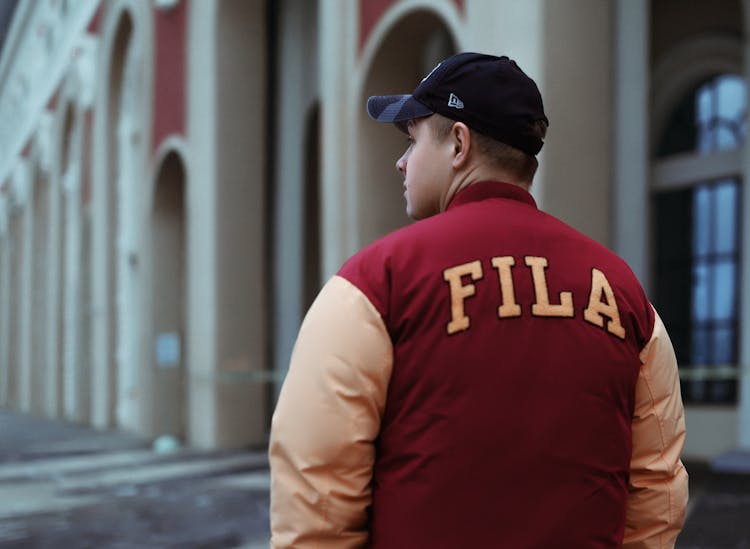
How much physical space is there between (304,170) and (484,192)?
12.1 metres

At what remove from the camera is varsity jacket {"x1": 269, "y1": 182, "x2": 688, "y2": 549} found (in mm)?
1349

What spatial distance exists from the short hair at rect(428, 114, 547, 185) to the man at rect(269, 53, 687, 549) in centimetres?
3

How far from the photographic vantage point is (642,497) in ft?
5.24

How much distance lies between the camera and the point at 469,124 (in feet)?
4.91

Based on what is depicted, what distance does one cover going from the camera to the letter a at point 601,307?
1.44m

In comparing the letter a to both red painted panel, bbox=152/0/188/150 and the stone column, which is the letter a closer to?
the stone column

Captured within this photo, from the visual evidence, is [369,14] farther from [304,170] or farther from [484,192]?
[484,192]

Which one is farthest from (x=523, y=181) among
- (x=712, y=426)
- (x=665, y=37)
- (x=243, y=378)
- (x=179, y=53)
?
(x=179, y=53)

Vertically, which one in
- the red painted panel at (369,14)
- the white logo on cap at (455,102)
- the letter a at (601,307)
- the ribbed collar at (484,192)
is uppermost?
the red painted panel at (369,14)

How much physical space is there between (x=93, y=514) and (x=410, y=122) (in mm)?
6708

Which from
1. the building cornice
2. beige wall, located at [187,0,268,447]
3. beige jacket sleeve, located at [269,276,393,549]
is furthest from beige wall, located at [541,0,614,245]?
the building cornice

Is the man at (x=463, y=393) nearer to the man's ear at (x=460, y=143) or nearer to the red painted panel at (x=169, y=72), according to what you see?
the man's ear at (x=460, y=143)

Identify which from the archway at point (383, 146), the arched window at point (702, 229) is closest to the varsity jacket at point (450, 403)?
the archway at point (383, 146)

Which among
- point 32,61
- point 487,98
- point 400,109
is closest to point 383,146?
point 400,109
